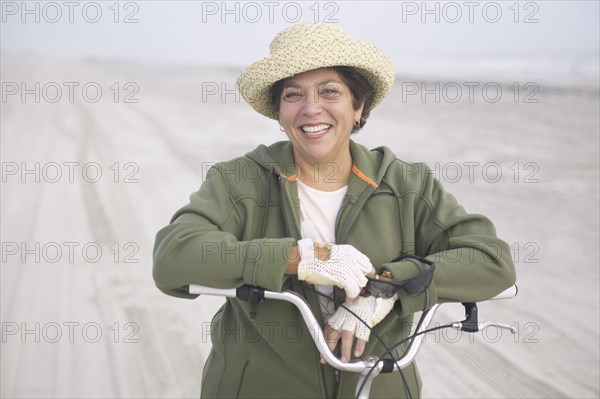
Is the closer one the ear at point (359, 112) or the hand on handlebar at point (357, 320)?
the hand on handlebar at point (357, 320)

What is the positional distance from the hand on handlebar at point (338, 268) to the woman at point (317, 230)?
0.01 m

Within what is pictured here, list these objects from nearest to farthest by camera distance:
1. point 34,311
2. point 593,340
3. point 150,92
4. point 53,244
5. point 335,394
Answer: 1. point 335,394
2. point 593,340
3. point 34,311
4. point 53,244
5. point 150,92

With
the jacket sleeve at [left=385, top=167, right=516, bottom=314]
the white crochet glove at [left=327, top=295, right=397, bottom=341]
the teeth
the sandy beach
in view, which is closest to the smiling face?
the teeth

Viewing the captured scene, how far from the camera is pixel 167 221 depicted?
539 centimetres

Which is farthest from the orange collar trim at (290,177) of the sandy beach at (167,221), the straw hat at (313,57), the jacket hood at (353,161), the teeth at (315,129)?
the sandy beach at (167,221)

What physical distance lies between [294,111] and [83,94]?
10072 millimetres

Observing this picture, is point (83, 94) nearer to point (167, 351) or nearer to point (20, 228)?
point (20, 228)

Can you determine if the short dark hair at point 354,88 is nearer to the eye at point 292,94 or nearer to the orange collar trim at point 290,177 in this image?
the eye at point 292,94

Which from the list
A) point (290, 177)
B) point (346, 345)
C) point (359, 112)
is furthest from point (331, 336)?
point (359, 112)

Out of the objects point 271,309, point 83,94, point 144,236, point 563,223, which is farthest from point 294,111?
point 83,94

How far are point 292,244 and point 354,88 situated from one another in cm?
53

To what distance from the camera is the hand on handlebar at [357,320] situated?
1.74 m

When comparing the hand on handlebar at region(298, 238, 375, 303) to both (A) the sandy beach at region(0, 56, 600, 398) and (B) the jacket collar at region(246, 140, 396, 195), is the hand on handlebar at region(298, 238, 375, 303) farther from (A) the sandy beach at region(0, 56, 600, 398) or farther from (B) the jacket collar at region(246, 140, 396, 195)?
(A) the sandy beach at region(0, 56, 600, 398)

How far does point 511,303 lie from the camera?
4094 millimetres
